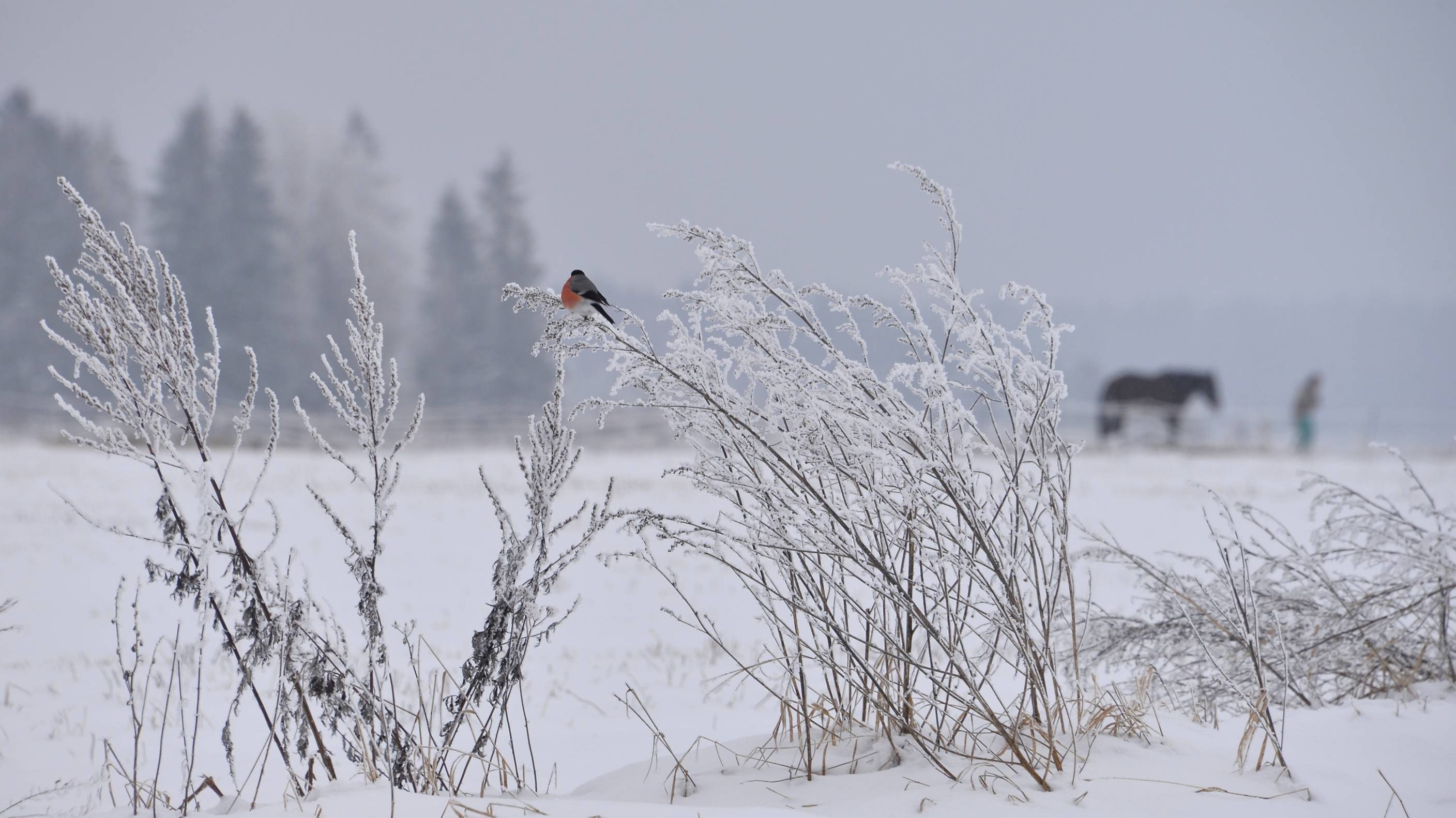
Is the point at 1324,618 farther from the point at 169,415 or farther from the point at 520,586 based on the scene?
the point at 169,415

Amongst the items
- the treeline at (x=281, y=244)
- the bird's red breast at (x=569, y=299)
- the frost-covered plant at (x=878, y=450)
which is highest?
the treeline at (x=281, y=244)

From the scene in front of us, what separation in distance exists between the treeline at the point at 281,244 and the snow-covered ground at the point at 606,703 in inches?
803

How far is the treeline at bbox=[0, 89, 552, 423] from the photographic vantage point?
1218 inches

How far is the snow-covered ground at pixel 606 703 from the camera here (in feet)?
6.81

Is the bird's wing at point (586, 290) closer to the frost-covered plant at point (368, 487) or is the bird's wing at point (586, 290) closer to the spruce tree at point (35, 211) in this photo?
the frost-covered plant at point (368, 487)

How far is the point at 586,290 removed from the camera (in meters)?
2.07

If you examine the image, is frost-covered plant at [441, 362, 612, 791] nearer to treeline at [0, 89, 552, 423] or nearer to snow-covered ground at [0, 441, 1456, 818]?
snow-covered ground at [0, 441, 1456, 818]

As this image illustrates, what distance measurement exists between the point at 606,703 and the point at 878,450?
9.09ft

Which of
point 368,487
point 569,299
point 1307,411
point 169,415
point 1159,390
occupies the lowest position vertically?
point 368,487

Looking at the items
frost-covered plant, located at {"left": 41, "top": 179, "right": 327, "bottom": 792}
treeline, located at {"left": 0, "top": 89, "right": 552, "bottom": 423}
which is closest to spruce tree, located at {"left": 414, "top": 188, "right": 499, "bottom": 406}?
treeline, located at {"left": 0, "top": 89, "right": 552, "bottom": 423}

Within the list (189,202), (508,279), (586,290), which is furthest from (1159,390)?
(189,202)

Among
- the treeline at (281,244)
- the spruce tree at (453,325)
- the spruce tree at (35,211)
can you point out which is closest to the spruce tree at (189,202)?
the treeline at (281,244)

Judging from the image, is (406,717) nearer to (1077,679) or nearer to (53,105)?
(1077,679)

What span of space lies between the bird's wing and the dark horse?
25712mm
